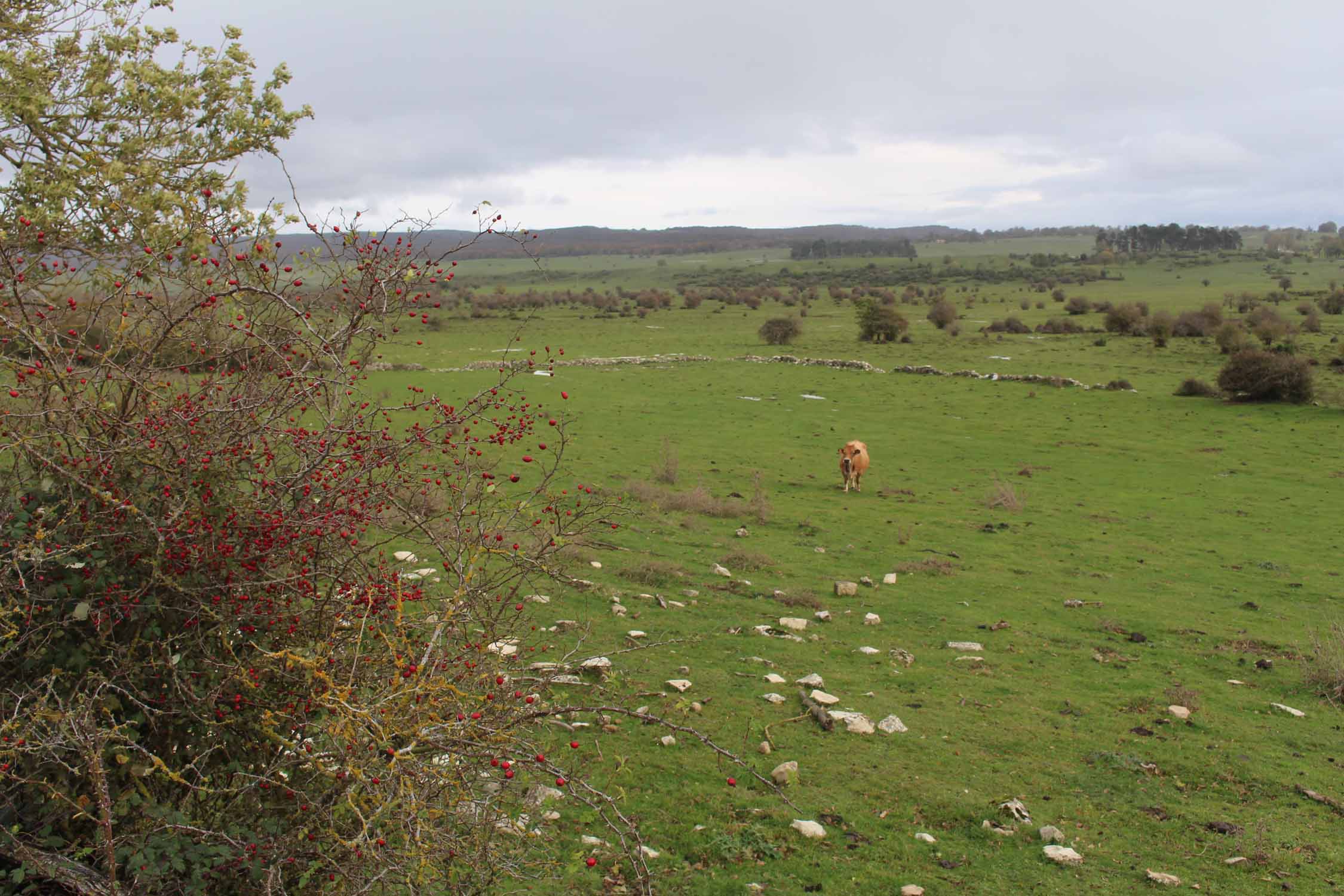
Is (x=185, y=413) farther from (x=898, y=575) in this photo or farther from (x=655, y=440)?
(x=655, y=440)

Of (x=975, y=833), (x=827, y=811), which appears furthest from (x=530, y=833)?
(x=975, y=833)

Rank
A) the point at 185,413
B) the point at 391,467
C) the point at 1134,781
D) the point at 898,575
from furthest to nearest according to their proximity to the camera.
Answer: the point at 898,575 < the point at 1134,781 < the point at 391,467 < the point at 185,413

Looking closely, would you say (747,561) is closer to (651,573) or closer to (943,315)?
(651,573)

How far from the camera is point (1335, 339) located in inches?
1842

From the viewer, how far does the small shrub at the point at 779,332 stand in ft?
171

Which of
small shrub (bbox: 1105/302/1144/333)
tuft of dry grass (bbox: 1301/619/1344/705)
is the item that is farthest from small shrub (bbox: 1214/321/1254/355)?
tuft of dry grass (bbox: 1301/619/1344/705)

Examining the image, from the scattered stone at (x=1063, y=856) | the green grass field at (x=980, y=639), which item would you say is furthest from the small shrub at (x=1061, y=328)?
the scattered stone at (x=1063, y=856)

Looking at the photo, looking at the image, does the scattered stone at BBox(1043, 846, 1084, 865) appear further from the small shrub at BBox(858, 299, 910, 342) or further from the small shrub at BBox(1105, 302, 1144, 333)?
the small shrub at BBox(1105, 302, 1144, 333)

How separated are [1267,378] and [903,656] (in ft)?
99.3

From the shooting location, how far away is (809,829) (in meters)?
7.27

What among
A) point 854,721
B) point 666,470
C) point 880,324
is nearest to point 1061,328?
point 880,324

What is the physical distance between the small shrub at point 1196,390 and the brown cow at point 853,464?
2108 cm

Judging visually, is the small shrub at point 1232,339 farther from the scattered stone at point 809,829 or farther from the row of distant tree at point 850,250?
the row of distant tree at point 850,250

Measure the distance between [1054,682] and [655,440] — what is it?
1724cm
